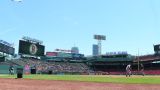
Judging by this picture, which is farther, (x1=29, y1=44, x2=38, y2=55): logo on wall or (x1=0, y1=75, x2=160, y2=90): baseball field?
(x1=29, y1=44, x2=38, y2=55): logo on wall

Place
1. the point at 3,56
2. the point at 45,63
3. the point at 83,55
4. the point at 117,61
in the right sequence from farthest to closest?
the point at 83,55, the point at 117,61, the point at 45,63, the point at 3,56

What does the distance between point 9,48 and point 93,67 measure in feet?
123

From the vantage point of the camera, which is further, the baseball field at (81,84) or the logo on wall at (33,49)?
the logo on wall at (33,49)

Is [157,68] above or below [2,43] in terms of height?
below

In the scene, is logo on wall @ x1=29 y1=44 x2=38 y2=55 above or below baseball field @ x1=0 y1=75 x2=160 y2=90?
above

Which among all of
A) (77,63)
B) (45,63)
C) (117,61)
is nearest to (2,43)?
(45,63)

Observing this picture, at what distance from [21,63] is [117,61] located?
4010 centimetres

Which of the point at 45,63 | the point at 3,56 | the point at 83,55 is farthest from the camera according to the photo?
the point at 83,55

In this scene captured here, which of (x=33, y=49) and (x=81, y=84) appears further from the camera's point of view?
(x=33, y=49)

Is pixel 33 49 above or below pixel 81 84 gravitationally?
above

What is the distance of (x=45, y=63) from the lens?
125 meters

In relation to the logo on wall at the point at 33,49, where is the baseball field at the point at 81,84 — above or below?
below

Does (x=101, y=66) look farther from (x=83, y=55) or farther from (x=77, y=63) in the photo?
(x=83, y=55)

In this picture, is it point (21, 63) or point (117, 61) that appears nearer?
point (21, 63)
